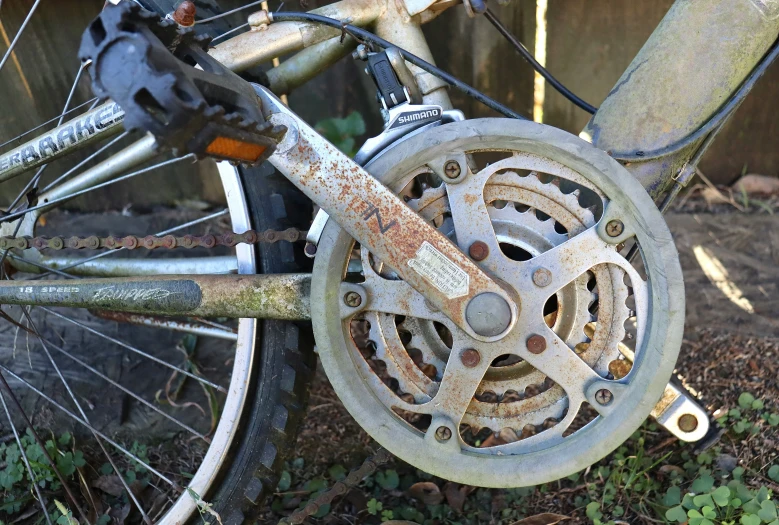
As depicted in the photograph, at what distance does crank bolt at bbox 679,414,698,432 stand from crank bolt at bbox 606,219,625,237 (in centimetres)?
58

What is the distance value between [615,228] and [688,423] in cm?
61

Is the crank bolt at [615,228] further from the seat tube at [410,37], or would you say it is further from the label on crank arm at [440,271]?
the seat tube at [410,37]

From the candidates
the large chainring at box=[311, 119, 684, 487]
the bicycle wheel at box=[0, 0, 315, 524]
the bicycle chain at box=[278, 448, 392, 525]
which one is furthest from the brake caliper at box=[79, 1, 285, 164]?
the bicycle chain at box=[278, 448, 392, 525]

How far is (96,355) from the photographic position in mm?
2256

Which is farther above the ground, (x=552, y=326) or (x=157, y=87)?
(x=157, y=87)

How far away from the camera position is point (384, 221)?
1.34 metres

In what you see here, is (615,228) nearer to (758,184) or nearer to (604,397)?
(604,397)

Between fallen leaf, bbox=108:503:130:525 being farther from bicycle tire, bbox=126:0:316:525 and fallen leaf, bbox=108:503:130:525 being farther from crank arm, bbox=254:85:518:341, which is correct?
crank arm, bbox=254:85:518:341

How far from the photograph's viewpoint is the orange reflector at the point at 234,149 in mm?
1113

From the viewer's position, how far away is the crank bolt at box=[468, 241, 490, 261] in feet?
4.49

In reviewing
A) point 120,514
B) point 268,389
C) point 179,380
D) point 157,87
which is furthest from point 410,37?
point 120,514

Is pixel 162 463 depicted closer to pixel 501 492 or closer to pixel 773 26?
pixel 501 492

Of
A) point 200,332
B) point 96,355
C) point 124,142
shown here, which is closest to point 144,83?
point 200,332

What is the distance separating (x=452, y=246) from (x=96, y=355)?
4.92ft
